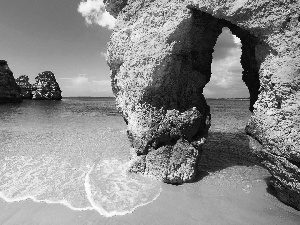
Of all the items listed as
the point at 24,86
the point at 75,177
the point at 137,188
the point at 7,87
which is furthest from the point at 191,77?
the point at 24,86

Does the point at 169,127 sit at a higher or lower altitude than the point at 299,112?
lower

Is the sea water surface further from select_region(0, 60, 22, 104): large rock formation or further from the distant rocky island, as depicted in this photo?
the distant rocky island

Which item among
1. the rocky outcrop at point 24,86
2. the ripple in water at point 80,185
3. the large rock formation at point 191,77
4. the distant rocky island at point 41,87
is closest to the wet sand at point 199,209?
the ripple in water at point 80,185

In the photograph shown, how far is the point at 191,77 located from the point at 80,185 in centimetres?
413

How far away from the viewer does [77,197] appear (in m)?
4.79

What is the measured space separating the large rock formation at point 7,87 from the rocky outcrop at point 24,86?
101 ft

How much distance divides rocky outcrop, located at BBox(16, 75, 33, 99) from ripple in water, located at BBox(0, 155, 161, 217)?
89.1 m

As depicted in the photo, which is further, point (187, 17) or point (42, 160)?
point (42, 160)

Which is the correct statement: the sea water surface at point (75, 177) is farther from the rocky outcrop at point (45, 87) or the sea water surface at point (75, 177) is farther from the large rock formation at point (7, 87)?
the rocky outcrop at point (45, 87)

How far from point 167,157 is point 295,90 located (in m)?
3.25

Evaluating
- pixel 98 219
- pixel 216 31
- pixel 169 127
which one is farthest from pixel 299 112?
pixel 98 219

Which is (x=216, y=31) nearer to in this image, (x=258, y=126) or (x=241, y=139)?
(x=258, y=126)

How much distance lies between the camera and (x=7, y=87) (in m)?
53.2

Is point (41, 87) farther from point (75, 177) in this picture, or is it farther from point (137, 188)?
point (137, 188)
